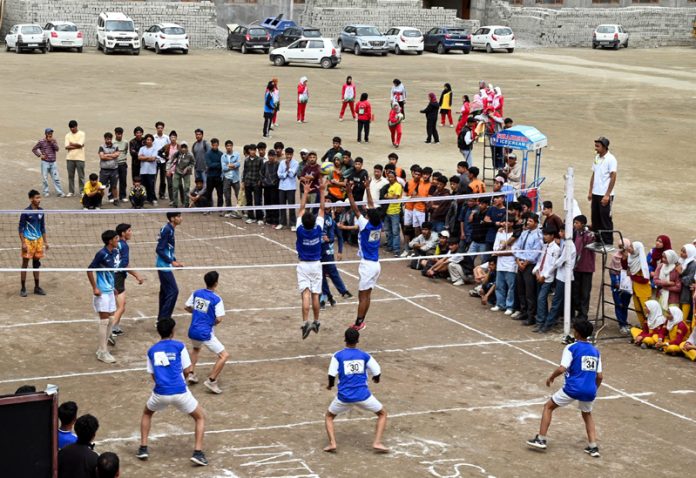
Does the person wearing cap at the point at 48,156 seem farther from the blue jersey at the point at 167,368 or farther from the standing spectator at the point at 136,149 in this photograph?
the blue jersey at the point at 167,368

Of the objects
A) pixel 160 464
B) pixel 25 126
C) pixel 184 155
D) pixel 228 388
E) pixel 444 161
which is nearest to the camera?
pixel 160 464

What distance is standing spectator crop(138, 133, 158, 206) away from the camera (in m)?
24.0

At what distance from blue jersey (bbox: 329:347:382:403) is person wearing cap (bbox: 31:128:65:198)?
13.8 m

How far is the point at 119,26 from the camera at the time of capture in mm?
51812

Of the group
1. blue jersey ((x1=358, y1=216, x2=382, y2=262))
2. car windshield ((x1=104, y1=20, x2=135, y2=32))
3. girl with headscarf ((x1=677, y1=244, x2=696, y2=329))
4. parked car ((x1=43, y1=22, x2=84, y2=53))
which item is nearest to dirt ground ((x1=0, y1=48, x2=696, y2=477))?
girl with headscarf ((x1=677, y1=244, x2=696, y2=329))

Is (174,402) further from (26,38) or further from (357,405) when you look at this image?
(26,38)

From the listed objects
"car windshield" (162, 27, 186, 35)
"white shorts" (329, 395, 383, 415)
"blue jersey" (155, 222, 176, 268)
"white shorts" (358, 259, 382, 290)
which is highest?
"car windshield" (162, 27, 186, 35)

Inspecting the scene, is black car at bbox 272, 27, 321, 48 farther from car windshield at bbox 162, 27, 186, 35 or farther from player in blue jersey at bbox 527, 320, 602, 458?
player in blue jersey at bbox 527, 320, 602, 458

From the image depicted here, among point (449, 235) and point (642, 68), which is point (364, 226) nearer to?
point (449, 235)

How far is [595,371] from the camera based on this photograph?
471 inches

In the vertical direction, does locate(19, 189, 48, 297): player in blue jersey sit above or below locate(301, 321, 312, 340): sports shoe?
above

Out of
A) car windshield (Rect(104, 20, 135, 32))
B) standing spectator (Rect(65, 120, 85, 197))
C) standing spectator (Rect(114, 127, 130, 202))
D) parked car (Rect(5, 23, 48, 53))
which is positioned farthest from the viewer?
car windshield (Rect(104, 20, 135, 32))

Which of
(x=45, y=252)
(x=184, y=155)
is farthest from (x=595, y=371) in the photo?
(x=184, y=155)

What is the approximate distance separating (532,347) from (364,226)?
305cm
